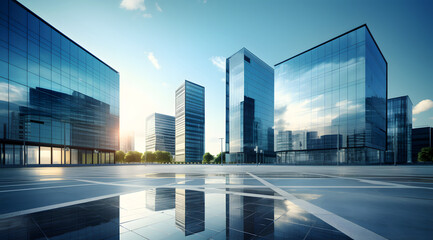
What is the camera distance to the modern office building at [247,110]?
89.5 m

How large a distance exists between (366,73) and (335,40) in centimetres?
1419

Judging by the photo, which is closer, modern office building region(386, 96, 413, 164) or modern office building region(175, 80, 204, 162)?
modern office building region(386, 96, 413, 164)

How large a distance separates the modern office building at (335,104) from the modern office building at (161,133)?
120725 mm

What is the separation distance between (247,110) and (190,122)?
2427 inches

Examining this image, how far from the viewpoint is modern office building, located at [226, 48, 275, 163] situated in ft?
294

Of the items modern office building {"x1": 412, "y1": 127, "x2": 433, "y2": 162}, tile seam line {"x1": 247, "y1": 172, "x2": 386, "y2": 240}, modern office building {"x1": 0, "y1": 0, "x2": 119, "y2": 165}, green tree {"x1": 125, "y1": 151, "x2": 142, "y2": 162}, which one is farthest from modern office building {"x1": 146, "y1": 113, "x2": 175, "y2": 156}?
tile seam line {"x1": 247, "y1": 172, "x2": 386, "y2": 240}

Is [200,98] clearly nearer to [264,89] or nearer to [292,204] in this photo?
[264,89]

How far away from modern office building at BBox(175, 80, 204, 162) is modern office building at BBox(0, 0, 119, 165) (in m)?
69.8

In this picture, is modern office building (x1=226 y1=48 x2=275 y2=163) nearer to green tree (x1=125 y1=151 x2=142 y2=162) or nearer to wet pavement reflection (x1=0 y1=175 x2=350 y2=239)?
green tree (x1=125 y1=151 x2=142 y2=162)

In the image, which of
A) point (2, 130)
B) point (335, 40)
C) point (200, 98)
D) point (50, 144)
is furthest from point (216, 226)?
point (200, 98)

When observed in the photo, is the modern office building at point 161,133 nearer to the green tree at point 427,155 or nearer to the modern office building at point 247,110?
the modern office building at point 247,110

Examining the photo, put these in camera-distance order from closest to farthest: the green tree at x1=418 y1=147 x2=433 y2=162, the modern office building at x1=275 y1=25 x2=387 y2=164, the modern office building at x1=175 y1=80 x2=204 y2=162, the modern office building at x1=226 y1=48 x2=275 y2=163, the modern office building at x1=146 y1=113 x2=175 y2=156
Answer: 1. the modern office building at x1=275 y1=25 x2=387 y2=164
2. the green tree at x1=418 y1=147 x2=433 y2=162
3. the modern office building at x1=226 y1=48 x2=275 y2=163
4. the modern office building at x1=175 y1=80 x2=204 y2=162
5. the modern office building at x1=146 y1=113 x2=175 y2=156

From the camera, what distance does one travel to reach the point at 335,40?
60906 millimetres

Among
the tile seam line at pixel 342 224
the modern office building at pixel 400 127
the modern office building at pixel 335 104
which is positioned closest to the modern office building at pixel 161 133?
the modern office building at pixel 335 104
